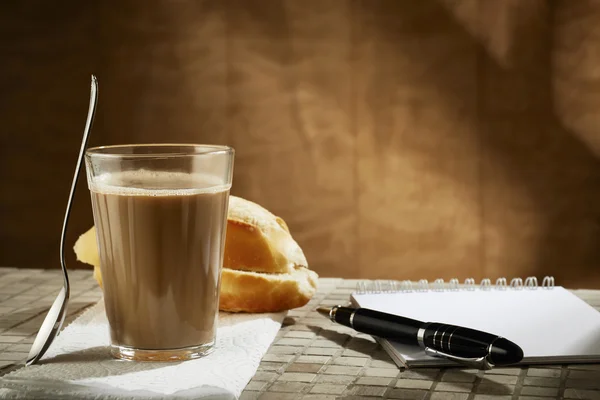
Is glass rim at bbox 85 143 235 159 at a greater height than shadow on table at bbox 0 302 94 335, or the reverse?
glass rim at bbox 85 143 235 159

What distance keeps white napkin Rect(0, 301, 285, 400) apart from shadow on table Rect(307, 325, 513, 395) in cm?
7

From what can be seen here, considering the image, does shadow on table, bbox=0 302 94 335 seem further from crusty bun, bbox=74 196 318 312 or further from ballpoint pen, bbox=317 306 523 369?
ballpoint pen, bbox=317 306 523 369

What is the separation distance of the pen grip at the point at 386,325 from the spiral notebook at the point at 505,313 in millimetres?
11

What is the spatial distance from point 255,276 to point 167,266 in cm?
18

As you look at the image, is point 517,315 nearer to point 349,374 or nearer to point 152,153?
point 349,374

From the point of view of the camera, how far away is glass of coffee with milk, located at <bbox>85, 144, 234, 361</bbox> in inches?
29.1

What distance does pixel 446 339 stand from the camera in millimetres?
709

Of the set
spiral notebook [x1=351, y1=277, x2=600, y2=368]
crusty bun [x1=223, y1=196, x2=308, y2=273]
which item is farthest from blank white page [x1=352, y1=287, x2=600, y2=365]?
crusty bun [x1=223, y1=196, x2=308, y2=273]

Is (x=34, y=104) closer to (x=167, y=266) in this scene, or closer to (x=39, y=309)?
(x=39, y=309)

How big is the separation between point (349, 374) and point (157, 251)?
0.21 meters

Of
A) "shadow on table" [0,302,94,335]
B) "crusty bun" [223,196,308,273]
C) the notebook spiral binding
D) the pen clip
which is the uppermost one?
"crusty bun" [223,196,308,273]

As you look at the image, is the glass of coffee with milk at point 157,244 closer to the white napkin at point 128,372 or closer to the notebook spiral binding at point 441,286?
the white napkin at point 128,372

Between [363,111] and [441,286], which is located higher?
[363,111]

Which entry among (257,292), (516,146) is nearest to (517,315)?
(257,292)
